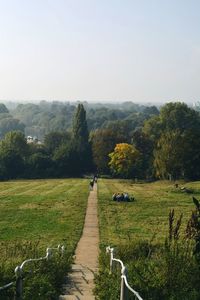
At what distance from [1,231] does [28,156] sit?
69141 mm

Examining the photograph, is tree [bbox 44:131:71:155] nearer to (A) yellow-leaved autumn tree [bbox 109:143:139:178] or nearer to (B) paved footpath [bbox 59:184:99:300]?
(A) yellow-leaved autumn tree [bbox 109:143:139:178]

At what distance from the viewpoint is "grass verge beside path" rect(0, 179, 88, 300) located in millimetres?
13594

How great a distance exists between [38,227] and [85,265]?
37.5ft

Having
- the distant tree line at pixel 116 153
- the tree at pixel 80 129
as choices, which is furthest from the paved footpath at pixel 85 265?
the tree at pixel 80 129

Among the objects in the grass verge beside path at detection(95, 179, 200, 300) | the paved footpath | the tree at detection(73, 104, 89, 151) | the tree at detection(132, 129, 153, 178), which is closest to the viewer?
the grass verge beside path at detection(95, 179, 200, 300)

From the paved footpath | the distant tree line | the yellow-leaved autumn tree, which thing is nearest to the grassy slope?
the paved footpath

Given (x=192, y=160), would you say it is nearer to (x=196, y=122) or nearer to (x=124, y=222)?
(x=196, y=122)

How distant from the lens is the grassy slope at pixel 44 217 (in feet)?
86.0

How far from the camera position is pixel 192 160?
77.3 meters

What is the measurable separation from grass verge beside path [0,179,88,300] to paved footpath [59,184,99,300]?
354 mm

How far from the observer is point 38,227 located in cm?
2952

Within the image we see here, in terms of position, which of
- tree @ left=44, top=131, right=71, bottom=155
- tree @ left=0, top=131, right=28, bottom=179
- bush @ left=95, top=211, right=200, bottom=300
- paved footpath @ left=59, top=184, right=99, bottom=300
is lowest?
paved footpath @ left=59, top=184, right=99, bottom=300

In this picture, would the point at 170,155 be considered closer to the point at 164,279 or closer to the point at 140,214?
the point at 140,214

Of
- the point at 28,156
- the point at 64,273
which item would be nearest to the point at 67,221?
the point at 64,273
